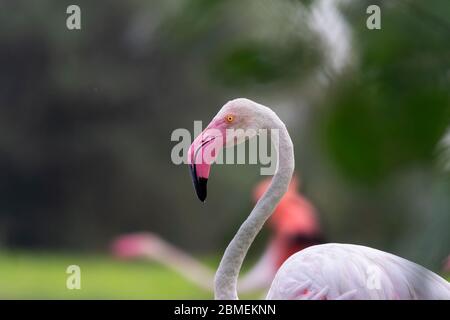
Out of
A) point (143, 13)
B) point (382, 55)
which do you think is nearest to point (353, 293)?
point (382, 55)

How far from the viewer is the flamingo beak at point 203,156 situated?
2223mm

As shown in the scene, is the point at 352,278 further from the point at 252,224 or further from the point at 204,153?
the point at 204,153

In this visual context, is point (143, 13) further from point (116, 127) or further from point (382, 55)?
point (382, 55)

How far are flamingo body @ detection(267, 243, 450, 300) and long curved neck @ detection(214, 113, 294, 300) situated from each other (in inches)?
4.9

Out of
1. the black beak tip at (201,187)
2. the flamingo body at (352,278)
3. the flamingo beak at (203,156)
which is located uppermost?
the flamingo beak at (203,156)

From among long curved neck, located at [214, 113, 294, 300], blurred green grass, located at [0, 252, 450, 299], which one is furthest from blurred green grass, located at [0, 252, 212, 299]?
long curved neck, located at [214, 113, 294, 300]

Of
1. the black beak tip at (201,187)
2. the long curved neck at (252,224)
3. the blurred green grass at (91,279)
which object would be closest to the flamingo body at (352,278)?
the long curved neck at (252,224)

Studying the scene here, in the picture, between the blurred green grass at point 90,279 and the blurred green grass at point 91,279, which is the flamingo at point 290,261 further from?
the blurred green grass at point 90,279

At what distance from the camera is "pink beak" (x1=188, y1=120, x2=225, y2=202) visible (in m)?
2.22

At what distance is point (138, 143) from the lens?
38.2 ft

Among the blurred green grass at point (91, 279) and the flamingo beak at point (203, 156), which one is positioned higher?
the flamingo beak at point (203, 156)

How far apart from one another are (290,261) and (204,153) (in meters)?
0.37

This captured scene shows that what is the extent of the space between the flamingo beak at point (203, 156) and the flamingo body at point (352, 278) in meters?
0.32

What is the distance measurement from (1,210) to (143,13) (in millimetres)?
3073
